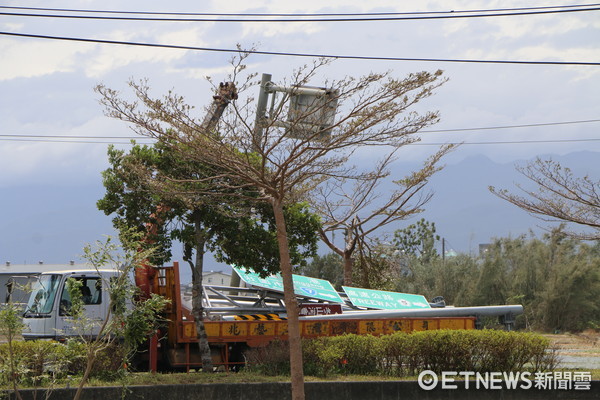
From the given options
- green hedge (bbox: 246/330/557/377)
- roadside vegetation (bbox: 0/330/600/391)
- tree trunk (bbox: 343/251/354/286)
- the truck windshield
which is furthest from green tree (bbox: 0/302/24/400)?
tree trunk (bbox: 343/251/354/286)

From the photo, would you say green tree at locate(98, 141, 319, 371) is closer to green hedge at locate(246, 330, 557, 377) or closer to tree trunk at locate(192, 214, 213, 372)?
tree trunk at locate(192, 214, 213, 372)

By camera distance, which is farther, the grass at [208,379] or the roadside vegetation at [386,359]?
the roadside vegetation at [386,359]

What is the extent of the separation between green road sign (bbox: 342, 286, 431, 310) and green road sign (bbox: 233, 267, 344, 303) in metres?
0.44

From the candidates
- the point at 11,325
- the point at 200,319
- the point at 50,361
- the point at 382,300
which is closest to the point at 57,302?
the point at 200,319

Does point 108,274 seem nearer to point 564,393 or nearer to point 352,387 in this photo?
point 352,387

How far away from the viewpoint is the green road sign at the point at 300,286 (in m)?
19.7

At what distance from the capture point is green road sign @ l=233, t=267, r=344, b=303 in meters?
19.7

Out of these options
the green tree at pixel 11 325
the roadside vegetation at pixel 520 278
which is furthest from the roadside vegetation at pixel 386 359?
the roadside vegetation at pixel 520 278

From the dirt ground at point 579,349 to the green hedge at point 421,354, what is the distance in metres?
2.02

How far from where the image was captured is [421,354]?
15141 millimetres

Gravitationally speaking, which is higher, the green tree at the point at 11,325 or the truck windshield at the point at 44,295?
the truck windshield at the point at 44,295

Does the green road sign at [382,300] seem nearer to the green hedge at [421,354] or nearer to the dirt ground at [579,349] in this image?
the dirt ground at [579,349]

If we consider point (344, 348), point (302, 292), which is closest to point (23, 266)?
point (302, 292)

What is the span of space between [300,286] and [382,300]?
7.67 feet
